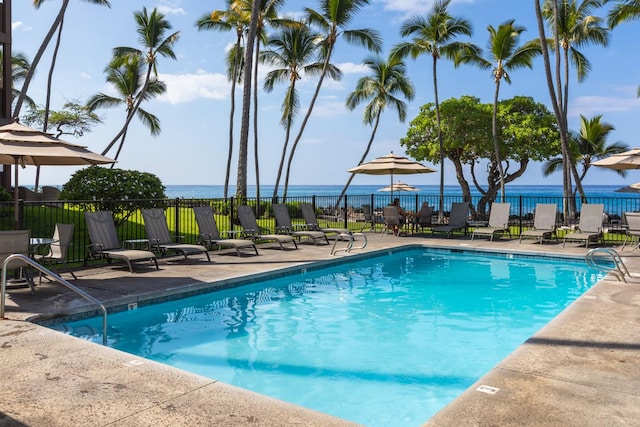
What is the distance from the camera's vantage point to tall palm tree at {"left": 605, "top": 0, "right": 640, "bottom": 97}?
774 inches

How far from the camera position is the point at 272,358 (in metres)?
5.62

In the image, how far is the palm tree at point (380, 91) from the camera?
29.1 metres

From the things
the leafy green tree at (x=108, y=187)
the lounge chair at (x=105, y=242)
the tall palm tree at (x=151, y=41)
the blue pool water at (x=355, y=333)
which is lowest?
the blue pool water at (x=355, y=333)

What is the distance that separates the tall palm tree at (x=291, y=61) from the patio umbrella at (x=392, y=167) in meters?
11.9

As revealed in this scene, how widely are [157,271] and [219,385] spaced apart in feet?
18.1

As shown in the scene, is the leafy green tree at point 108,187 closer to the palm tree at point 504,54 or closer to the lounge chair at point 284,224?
the lounge chair at point 284,224

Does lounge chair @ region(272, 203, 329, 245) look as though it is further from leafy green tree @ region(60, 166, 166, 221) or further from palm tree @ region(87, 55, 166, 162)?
palm tree @ region(87, 55, 166, 162)

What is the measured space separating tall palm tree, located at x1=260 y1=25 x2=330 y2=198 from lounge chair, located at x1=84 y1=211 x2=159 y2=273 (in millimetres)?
18762

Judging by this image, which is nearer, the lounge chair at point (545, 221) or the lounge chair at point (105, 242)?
the lounge chair at point (105, 242)

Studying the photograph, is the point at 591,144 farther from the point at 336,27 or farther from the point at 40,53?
the point at 40,53

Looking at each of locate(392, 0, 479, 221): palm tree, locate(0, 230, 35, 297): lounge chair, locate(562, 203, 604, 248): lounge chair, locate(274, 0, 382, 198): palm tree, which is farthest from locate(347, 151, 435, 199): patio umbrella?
locate(0, 230, 35, 297): lounge chair

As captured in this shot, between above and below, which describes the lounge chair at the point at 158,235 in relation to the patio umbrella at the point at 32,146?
below

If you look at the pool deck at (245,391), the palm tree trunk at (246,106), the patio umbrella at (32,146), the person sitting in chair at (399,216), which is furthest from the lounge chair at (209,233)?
the palm tree trunk at (246,106)

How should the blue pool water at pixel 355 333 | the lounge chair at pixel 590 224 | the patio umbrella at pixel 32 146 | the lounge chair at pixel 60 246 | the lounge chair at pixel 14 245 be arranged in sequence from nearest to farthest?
the blue pool water at pixel 355 333 → the lounge chair at pixel 14 245 → the patio umbrella at pixel 32 146 → the lounge chair at pixel 60 246 → the lounge chair at pixel 590 224
